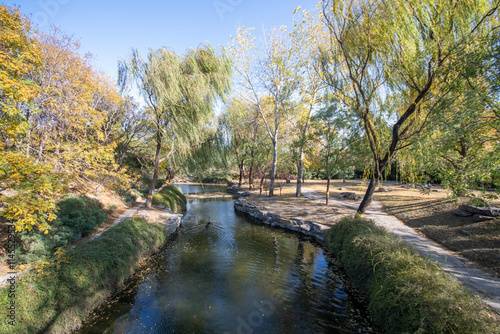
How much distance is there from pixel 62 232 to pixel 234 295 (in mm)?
4740

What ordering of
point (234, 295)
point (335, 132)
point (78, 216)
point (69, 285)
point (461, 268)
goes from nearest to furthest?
1. point (69, 285)
2. point (234, 295)
3. point (461, 268)
4. point (78, 216)
5. point (335, 132)

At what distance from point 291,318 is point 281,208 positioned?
850 centimetres

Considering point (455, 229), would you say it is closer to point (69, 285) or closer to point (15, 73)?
point (69, 285)

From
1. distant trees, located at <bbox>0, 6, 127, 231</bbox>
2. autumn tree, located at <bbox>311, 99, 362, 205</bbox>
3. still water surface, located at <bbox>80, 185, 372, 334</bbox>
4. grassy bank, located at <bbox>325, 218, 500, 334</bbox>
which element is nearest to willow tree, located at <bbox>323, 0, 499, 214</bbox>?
autumn tree, located at <bbox>311, 99, 362, 205</bbox>

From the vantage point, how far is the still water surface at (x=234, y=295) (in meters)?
3.90

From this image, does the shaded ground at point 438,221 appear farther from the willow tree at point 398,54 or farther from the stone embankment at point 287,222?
the willow tree at point 398,54

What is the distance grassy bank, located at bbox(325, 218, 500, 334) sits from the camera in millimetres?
2729

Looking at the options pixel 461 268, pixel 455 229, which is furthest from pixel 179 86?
pixel 455 229

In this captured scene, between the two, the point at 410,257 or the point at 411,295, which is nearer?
the point at 411,295

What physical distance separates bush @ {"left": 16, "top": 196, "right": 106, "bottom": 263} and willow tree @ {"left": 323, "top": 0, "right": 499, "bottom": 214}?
30.3ft

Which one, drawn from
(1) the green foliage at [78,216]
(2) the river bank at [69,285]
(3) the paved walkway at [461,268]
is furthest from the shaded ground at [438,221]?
(1) the green foliage at [78,216]

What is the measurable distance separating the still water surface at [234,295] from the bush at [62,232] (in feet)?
6.48

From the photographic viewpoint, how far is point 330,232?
7809 mm

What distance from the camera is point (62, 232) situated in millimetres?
5441
